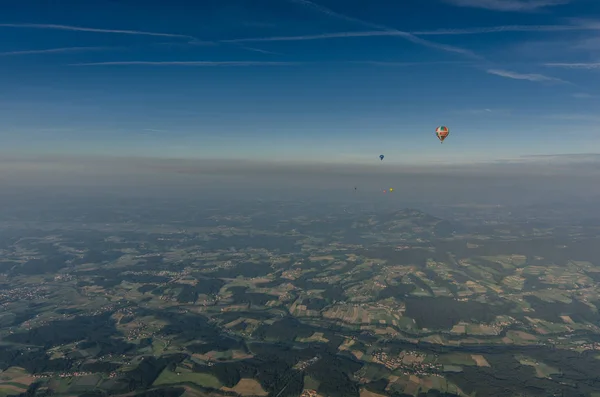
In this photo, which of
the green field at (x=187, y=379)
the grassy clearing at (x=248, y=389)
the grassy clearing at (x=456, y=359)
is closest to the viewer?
the grassy clearing at (x=248, y=389)

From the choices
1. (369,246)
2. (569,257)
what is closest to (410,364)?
(369,246)

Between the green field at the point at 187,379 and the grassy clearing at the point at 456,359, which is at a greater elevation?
the green field at the point at 187,379

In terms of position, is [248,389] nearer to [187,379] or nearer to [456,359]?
[187,379]

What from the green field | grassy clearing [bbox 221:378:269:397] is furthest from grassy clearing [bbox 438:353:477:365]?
the green field

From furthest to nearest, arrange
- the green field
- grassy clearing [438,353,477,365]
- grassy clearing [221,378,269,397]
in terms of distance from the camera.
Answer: grassy clearing [438,353,477,365]
the green field
grassy clearing [221,378,269,397]

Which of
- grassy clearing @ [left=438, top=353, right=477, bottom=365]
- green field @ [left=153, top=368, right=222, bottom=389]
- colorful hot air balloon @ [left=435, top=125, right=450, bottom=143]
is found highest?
colorful hot air balloon @ [left=435, top=125, right=450, bottom=143]

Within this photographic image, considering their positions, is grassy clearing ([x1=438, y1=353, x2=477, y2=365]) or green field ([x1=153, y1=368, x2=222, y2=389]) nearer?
green field ([x1=153, y1=368, x2=222, y2=389])

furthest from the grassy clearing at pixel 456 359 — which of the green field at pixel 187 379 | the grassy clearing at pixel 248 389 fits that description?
the green field at pixel 187 379

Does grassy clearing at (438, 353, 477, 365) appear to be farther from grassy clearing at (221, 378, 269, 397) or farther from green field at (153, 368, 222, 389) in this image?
green field at (153, 368, 222, 389)

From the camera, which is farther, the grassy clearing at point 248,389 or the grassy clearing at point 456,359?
the grassy clearing at point 456,359

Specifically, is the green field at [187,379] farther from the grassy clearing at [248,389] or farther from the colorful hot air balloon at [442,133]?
the colorful hot air balloon at [442,133]

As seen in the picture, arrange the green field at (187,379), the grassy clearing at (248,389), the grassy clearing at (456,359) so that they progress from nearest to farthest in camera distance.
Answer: the grassy clearing at (248,389) → the green field at (187,379) → the grassy clearing at (456,359)
